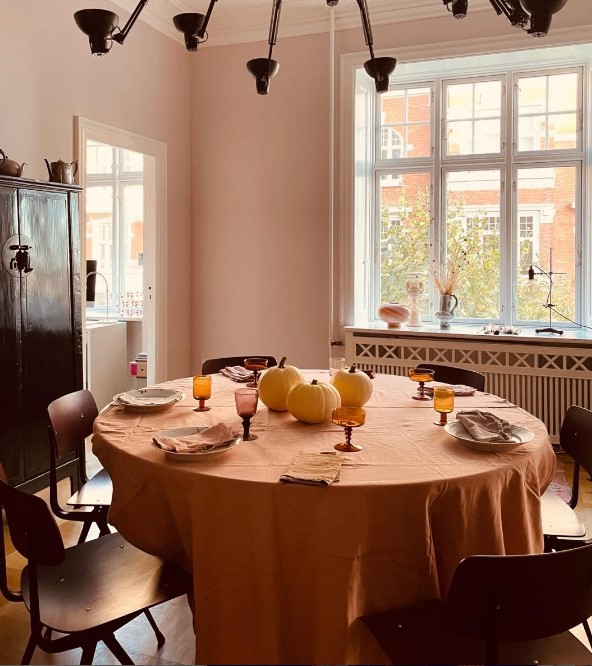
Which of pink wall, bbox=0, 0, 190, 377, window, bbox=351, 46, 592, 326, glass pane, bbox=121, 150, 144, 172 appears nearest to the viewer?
pink wall, bbox=0, 0, 190, 377

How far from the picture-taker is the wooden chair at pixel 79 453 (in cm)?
221

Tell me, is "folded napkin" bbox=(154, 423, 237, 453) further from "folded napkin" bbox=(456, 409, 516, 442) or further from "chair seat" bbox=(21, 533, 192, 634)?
"folded napkin" bbox=(456, 409, 516, 442)

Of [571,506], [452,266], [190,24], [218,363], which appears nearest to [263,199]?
[452,266]

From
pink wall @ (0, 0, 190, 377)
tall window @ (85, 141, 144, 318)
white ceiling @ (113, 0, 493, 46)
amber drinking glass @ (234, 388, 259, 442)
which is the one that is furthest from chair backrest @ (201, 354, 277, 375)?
tall window @ (85, 141, 144, 318)

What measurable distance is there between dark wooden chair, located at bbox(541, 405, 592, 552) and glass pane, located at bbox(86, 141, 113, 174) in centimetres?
514

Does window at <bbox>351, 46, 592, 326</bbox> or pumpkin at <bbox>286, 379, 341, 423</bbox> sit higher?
window at <bbox>351, 46, 592, 326</bbox>

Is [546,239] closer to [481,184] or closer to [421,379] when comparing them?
[481,184]

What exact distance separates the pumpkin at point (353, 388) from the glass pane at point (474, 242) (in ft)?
9.08

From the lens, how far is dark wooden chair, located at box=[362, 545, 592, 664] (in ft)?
4.00

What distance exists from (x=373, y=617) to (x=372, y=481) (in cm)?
32

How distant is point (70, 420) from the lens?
7.94 feet

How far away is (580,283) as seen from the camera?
4574 mm

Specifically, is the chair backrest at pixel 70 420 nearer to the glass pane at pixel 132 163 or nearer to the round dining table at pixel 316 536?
the round dining table at pixel 316 536

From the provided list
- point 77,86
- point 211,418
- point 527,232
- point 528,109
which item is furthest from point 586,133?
point 211,418
